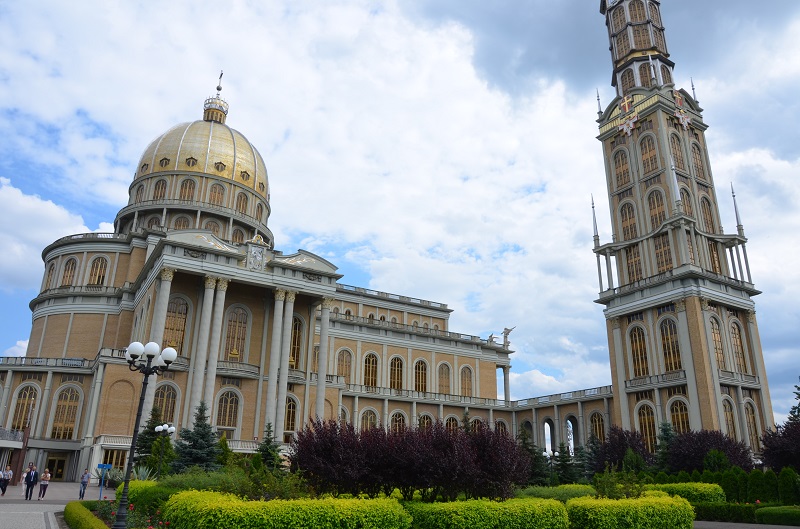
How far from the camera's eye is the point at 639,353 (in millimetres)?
46312

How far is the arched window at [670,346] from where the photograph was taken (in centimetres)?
4325

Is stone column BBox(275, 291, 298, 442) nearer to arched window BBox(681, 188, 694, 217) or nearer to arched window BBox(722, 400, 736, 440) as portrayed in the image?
arched window BBox(722, 400, 736, 440)

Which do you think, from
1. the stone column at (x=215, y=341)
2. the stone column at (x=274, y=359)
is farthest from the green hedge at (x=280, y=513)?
the stone column at (x=274, y=359)

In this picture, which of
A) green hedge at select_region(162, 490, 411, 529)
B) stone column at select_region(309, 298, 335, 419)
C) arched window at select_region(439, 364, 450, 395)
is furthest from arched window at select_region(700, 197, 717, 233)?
green hedge at select_region(162, 490, 411, 529)

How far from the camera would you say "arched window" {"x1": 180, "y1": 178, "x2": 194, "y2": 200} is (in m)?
52.1

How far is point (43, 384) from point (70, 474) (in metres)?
6.59

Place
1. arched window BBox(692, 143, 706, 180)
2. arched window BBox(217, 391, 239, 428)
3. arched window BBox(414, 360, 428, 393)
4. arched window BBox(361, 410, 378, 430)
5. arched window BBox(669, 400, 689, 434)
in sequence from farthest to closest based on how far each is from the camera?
1. arched window BBox(414, 360, 428, 393)
2. arched window BBox(361, 410, 378, 430)
3. arched window BBox(692, 143, 706, 180)
4. arched window BBox(669, 400, 689, 434)
5. arched window BBox(217, 391, 239, 428)

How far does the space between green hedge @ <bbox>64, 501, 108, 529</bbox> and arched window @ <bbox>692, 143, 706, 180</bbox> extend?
1973 inches

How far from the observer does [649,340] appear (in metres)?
45.4

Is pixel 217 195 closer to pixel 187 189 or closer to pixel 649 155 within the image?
pixel 187 189

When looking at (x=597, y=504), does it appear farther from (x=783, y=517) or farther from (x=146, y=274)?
(x=146, y=274)

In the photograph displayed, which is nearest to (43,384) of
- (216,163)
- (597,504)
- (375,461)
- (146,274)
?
(146,274)

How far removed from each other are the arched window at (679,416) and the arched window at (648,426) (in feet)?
5.52

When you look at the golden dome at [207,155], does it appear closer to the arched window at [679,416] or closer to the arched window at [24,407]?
the arched window at [24,407]
